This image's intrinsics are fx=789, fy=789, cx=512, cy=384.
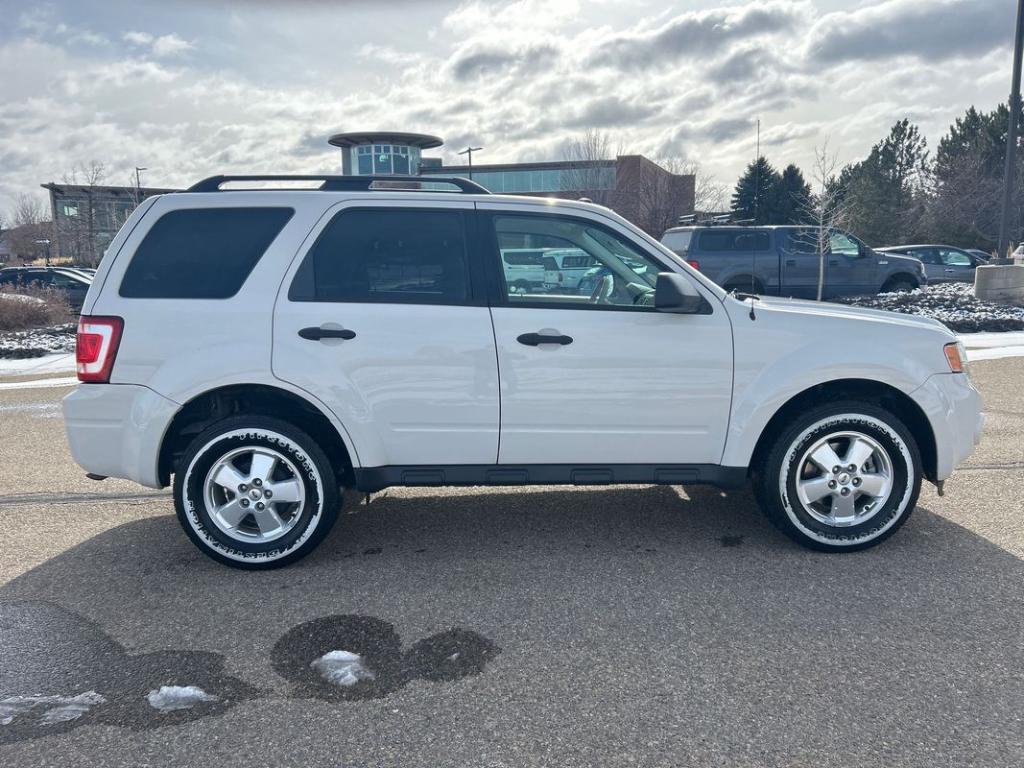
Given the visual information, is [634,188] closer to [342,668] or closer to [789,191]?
[789,191]

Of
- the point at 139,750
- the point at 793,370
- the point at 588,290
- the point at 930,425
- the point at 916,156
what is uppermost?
the point at 916,156

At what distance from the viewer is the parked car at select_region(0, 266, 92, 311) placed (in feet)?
62.1

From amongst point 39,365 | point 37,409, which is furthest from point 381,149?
point 37,409

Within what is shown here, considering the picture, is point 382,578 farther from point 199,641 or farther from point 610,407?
point 610,407

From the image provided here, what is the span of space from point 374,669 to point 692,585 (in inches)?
64.3

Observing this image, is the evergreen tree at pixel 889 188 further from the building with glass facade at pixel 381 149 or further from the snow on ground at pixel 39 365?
the snow on ground at pixel 39 365

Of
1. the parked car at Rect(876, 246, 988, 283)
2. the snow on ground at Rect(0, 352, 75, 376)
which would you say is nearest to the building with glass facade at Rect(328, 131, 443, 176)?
the parked car at Rect(876, 246, 988, 283)

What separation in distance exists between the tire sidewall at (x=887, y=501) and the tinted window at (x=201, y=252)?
2996 millimetres

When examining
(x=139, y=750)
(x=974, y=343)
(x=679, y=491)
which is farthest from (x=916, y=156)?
(x=139, y=750)

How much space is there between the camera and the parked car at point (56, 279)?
18938 millimetres

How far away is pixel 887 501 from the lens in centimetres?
425

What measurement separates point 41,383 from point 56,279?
35.8ft

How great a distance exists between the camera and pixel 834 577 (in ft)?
13.1

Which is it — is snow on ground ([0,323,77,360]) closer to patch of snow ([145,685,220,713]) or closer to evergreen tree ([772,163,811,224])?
patch of snow ([145,685,220,713])
